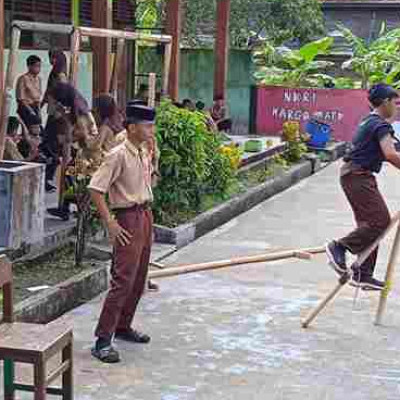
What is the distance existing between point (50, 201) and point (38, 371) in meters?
5.86

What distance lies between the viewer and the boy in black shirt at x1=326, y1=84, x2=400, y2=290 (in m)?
6.23

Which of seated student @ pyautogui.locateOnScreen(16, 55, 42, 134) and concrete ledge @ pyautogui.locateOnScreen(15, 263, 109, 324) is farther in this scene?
seated student @ pyautogui.locateOnScreen(16, 55, 42, 134)

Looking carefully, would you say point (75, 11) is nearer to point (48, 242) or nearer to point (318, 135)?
point (318, 135)

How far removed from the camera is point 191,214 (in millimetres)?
9773

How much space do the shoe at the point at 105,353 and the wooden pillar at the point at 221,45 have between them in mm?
11911

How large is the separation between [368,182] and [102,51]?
574 centimetres

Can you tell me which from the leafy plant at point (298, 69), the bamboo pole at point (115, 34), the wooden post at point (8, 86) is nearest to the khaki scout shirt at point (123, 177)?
the wooden post at point (8, 86)

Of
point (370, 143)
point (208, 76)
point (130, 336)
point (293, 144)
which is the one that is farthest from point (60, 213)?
point (208, 76)

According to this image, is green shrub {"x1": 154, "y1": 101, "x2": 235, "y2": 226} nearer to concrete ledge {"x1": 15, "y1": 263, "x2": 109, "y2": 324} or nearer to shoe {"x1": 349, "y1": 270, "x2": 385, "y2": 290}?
concrete ledge {"x1": 15, "y1": 263, "x2": 109, "y2": 324}

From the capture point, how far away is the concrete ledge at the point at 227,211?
8688 mm

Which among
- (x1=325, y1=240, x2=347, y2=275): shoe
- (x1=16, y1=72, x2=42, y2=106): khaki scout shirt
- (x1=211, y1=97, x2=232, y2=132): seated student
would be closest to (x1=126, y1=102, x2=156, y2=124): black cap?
(x1=325, y1=240, x2=347, y2=275): shoe

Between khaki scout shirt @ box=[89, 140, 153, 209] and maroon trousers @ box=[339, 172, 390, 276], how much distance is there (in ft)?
6.34

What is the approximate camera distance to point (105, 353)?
5.22m

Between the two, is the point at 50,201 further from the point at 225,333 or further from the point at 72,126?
the point at 225,333
